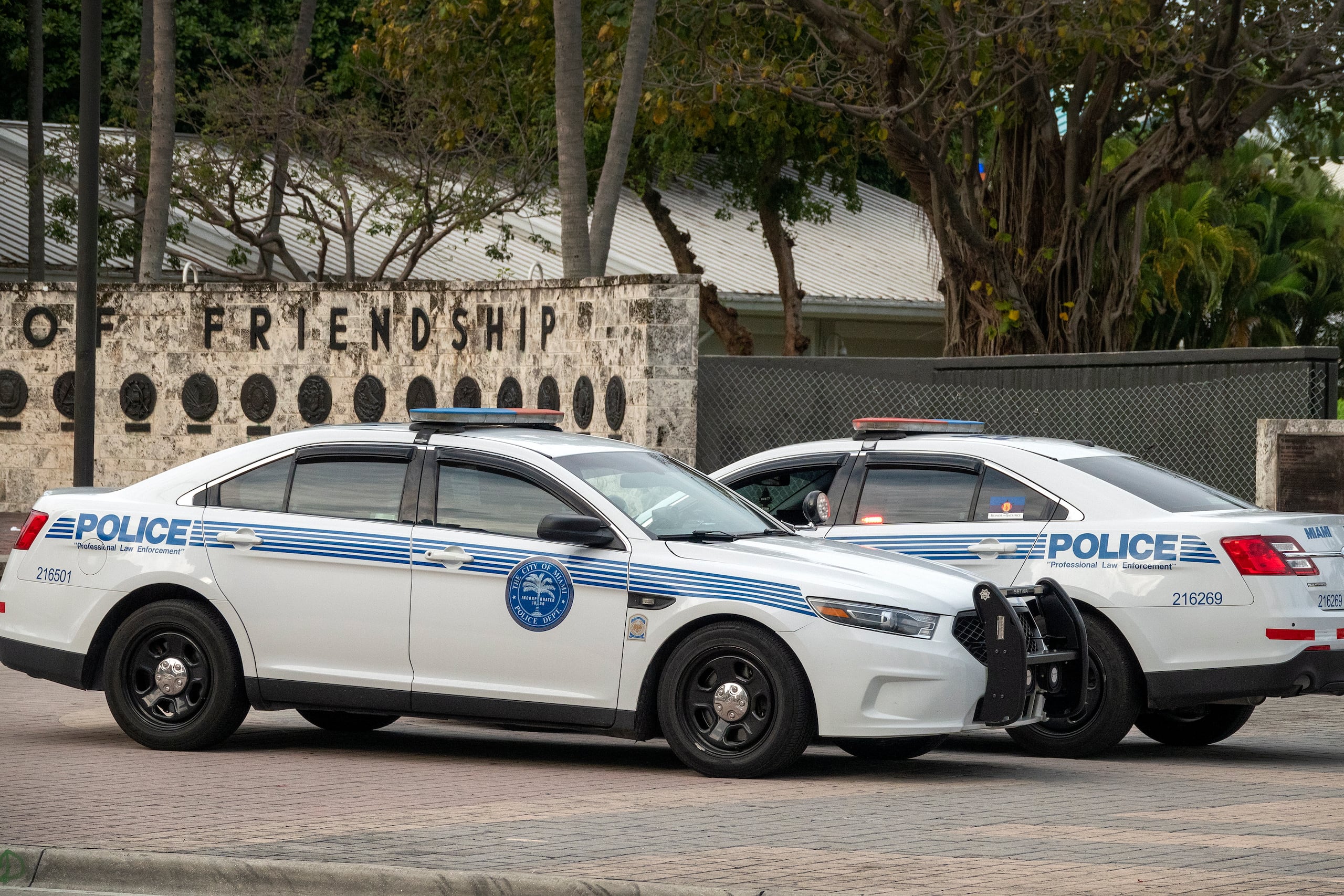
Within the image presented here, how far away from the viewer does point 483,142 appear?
27156 millimetres

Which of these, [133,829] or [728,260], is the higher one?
[728,260]

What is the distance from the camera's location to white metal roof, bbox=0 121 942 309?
98.5 ft

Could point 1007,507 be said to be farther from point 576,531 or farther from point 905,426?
point 576,531

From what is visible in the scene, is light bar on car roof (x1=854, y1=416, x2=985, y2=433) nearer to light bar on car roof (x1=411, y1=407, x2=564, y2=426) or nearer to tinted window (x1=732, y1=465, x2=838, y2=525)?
tinted window (x1=732, y1=465, x2=838, y2=525)

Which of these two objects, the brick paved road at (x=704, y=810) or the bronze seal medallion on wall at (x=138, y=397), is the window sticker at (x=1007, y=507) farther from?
the bronze seal medallion on wall at (x=138, y=397)

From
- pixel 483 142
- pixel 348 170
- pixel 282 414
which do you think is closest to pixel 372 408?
pixel 282 414

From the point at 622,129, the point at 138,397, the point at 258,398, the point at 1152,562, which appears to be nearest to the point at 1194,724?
the point at 1152,562

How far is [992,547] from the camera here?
30.6 feet

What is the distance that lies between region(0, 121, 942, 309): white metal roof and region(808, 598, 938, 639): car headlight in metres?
18.0

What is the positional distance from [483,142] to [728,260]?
10.0 metres

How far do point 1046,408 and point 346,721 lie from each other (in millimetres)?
8000

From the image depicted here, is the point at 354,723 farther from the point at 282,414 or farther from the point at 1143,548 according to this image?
the point at 282,414

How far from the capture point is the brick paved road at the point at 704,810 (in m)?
5.96

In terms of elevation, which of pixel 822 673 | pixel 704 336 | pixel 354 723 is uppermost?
pixel 704 336
